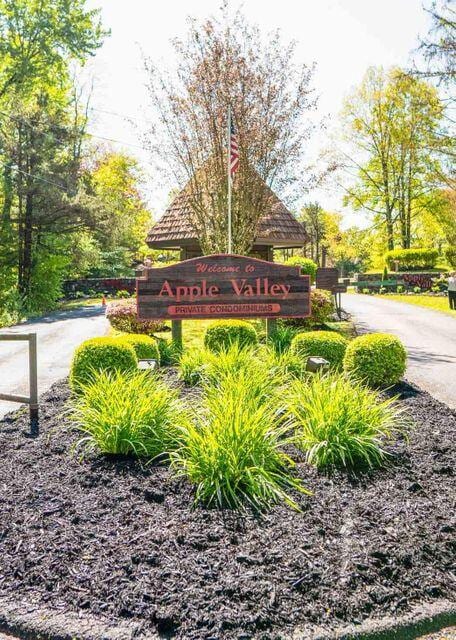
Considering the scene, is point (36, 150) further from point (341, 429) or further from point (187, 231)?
point (341, 429)

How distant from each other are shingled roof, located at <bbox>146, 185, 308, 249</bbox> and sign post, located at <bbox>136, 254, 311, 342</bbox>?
25.4 feet

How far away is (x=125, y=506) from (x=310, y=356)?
4.23 meters

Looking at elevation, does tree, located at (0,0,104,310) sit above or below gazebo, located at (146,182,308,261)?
above

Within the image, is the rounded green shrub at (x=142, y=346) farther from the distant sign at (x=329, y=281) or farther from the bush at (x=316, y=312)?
the distant sign at (x=329, y=281)

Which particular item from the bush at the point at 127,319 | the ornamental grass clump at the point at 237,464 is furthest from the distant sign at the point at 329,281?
the ornamental grass clump at the point at 237,464

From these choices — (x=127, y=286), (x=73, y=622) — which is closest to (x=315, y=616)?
(x=73, y=622)

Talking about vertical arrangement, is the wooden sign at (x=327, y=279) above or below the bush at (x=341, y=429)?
above

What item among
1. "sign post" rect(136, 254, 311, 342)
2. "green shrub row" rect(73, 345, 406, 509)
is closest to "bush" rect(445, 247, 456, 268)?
"sign post" rect(136, 254, 311, 342)

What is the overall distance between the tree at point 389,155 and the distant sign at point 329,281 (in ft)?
71.9

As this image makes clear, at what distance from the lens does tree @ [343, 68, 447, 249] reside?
117 feet

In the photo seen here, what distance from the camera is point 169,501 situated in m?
3.40

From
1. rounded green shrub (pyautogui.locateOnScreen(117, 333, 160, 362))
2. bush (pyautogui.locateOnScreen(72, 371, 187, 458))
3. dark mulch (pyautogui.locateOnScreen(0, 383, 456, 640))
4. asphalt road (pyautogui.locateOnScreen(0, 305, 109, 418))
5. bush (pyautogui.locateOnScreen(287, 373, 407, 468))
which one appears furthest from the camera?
asphalt road (pyautogui.locateOnScreen(0, 305, 109, 418))

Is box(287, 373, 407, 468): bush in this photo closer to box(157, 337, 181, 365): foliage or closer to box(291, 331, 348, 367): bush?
box(291, 331, 348, 367): bush

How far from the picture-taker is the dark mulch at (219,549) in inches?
95.3
